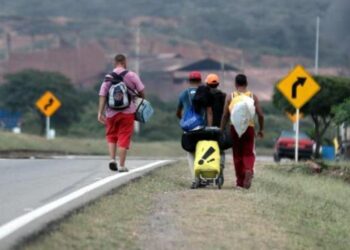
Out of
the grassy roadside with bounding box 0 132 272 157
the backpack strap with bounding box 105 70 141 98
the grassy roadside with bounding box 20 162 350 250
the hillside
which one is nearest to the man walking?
the grassy roadside with bounding box 20 162 350 250

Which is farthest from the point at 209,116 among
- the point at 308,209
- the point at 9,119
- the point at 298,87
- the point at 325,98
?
the point at 9,119

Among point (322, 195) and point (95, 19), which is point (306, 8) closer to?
point (95, 19)

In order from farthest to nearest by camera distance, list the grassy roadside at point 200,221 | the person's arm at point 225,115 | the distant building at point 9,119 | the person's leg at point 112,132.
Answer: the distant building at point 9,119, the person's leg at point 112,132, the person's arm at point 225,115, the grassy roadside at point 200,221

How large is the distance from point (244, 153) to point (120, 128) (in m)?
2.24

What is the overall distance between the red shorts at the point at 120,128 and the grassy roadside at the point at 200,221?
966 millimetres

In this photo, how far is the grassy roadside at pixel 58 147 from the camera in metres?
38.4

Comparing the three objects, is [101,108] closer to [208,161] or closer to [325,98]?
[208,161]

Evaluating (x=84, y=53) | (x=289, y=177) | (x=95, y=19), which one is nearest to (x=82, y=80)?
(x=84, y=53)

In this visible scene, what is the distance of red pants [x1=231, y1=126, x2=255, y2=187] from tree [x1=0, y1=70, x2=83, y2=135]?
59.1 meters

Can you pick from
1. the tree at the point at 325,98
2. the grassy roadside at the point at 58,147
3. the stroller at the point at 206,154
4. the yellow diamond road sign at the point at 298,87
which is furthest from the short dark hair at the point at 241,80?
the tree at the point at 325,98

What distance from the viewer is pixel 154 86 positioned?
103500 millimetres

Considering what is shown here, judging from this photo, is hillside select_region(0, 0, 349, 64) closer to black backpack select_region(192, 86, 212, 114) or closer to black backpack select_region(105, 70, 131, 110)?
black backpack select_region(105, 70, 131, 110)

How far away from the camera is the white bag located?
50.1 ft

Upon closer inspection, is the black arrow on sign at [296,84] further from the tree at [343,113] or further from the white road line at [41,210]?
the white road line at [41,210]
